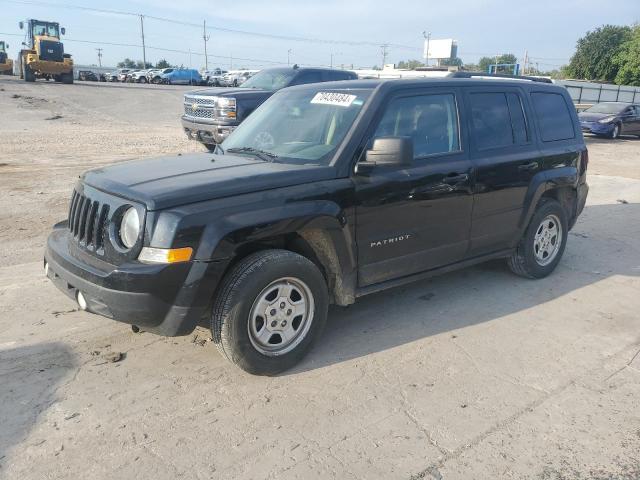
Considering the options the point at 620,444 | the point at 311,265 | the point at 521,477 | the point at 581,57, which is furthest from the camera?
the point at 581,57

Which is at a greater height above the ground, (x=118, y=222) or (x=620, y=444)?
(x=118, y=222)

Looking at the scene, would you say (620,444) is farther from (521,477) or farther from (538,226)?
(538,226)

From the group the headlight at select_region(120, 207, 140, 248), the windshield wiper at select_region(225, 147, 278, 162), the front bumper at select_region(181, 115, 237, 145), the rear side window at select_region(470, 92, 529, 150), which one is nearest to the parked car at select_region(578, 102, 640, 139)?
the front bumper at select_region(181, 115, 237, 145)

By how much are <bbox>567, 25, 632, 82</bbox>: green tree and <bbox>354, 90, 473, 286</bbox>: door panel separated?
66.3 metres

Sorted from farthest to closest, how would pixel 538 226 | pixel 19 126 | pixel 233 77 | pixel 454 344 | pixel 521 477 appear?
1. pixel 233 77
2. pixel 19 126
3. pixel 538 226
4. pixel 454 344
5. pixel 521 477

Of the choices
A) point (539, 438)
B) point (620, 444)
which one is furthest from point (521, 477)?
point (620, 444)

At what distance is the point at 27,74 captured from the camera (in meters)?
35.6

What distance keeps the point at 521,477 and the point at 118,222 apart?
264cm

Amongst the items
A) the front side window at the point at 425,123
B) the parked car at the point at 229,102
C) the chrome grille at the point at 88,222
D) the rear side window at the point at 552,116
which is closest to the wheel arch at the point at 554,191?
the rear side window at the point at 552,116

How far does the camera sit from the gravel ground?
283 centimetres

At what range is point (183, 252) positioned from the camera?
3137mm

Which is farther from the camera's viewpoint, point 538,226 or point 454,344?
point 538,226

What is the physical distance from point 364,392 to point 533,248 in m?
2.82

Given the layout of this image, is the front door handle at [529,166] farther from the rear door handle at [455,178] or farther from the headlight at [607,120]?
the headlight at [607,120]
